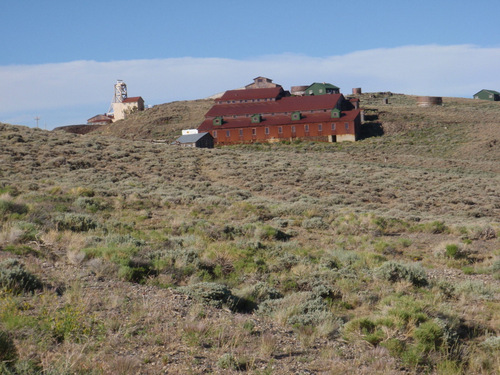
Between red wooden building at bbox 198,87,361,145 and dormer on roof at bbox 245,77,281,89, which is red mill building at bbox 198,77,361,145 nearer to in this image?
red wooden building at bbox 198,87,361,145

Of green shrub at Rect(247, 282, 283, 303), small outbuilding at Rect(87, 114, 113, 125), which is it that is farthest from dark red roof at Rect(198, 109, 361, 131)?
green shrub at Rect(247, 282, 283, 303)

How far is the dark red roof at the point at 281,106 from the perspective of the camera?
72.7 meters

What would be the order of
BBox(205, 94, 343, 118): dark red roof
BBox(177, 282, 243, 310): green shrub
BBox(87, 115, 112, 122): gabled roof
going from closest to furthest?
1. BBox(177, 282, 243, 310): green shrub
2. BBox(205, 94, 343, 118): dark red roof
3. BBox(87, 115, 112, 122): gabled roof

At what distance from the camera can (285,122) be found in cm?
7106

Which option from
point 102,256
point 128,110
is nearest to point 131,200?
point 102,256

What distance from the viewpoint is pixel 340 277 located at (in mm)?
11445

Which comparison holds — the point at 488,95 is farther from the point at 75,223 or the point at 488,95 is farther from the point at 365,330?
the point at 365,330

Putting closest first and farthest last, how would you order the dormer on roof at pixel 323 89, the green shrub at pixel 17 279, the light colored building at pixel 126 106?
the green shrub at pixel 17 279, the dormer on roof at pixel 323 89, the light colored building at pixel 126 106

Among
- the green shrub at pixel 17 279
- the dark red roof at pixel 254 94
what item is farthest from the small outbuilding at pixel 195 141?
the green shrub at pixel 17 279

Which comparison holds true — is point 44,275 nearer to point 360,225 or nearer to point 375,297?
point 375,297

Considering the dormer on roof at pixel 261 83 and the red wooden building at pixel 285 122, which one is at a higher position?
the dormer on roof at pixel 261 83

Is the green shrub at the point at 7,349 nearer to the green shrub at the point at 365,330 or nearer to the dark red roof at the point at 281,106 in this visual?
the green shrub at the point at 365,330

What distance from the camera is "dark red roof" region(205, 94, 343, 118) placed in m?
72.7

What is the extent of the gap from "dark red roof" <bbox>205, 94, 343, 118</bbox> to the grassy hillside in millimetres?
47176
